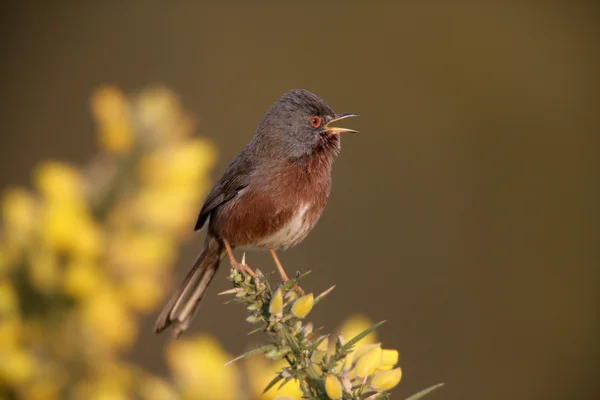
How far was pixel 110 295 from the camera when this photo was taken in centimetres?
270

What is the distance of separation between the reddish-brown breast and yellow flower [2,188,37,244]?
1480mm

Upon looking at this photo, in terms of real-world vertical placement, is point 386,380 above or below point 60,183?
below

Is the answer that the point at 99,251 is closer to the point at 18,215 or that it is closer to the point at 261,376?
the point at 18,215

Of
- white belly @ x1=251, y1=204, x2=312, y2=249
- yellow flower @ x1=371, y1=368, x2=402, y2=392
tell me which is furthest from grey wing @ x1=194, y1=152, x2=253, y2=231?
yellow flower @ x1=371, y1=368, x2=402, y2=392

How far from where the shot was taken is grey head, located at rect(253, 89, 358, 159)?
4.19 metres

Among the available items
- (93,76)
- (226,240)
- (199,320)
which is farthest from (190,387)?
(93,76)

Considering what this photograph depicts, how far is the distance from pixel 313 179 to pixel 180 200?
132cm

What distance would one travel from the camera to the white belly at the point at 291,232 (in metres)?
4.05

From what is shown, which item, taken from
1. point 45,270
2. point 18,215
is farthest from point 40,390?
point 18,215

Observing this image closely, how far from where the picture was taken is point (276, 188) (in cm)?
406

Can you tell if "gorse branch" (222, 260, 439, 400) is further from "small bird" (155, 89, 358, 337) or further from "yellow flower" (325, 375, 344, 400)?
"small bird" (155, 89, 358, 337)

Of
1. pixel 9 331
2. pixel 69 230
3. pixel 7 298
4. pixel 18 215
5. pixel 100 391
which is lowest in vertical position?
pixel 100 391

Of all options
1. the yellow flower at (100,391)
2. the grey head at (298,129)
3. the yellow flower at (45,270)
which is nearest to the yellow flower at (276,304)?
the yellow flower at (100,391)

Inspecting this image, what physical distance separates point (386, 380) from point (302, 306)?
0.96 ft
